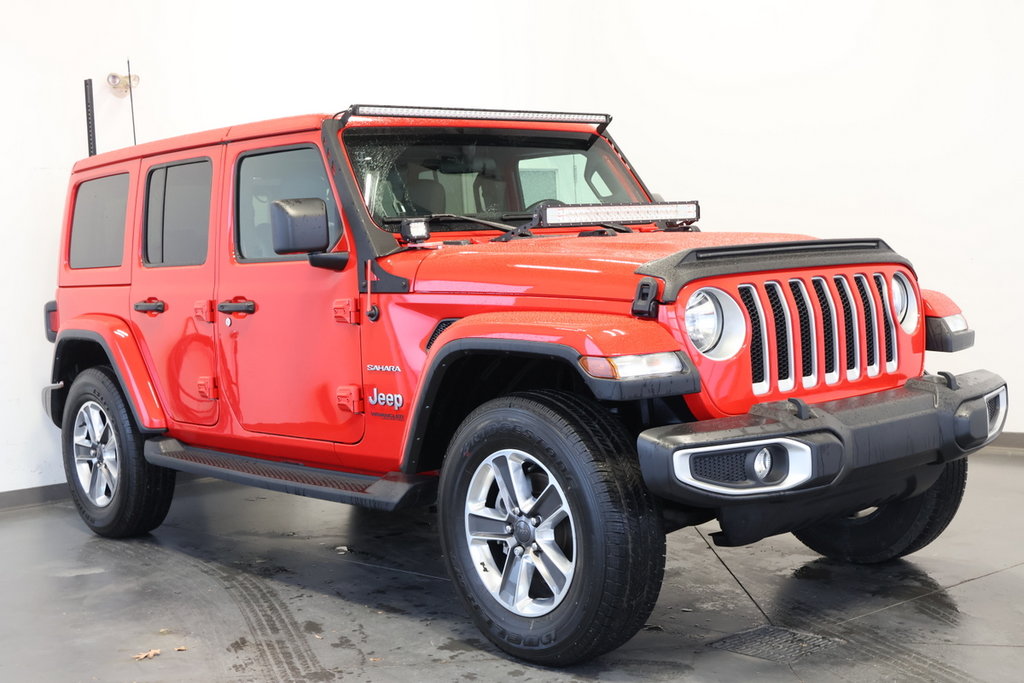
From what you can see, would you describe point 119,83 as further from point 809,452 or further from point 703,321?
point 809,452

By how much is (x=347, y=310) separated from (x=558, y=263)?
0.94m

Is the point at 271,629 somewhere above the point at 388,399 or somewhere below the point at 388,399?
below

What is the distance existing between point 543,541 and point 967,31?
187 inches

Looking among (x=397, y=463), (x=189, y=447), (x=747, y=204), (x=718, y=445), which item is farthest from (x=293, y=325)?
(x=747, y=204)

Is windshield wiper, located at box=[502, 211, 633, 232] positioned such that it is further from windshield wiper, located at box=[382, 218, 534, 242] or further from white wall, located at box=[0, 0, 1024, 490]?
white wall, located at box=[0, 0, 1024, 490]

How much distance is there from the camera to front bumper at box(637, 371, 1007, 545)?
9.38ft

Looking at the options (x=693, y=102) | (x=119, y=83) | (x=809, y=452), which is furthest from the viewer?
(x=693, y=102)

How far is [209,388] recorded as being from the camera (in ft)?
14.9

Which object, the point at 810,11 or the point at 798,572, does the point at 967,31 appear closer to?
the point at 810,11

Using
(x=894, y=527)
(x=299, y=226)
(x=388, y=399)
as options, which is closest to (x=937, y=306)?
(x=894, y=527)

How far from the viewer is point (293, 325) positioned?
13.4ft

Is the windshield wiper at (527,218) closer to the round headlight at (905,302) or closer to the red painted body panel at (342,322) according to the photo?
the red painted body panel at (342,322)

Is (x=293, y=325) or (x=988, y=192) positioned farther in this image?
(x=988, y=192)

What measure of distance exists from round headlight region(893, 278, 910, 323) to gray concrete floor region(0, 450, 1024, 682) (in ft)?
3.41
